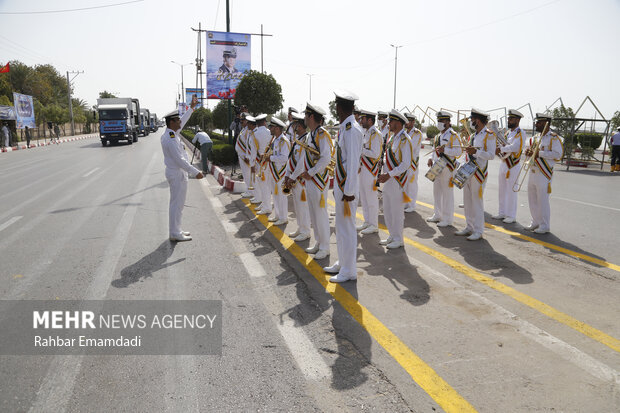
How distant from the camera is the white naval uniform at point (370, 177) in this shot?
6.79 m

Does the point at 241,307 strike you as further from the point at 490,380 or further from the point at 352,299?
the point at 490,380

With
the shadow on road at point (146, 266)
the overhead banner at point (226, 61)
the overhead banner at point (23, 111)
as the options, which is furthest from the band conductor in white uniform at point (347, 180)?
the overhead banner at point (23, 111)

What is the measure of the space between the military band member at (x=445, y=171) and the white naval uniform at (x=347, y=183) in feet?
10.3

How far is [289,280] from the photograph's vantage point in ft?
15.9

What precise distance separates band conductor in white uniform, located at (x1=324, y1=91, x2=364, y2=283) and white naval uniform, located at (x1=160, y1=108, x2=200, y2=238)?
2828mm

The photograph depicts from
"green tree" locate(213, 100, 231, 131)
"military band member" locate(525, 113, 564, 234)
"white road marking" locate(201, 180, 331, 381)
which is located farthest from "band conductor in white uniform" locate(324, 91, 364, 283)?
"green tree" locate(213, 100, 231, 131)

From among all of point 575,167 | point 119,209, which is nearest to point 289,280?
point 119,209

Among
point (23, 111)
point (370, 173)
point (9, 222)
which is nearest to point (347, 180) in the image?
point (370, 173)

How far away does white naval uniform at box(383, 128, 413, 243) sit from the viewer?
5.97 m

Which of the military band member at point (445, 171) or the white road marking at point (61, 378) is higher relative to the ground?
→ the military band member at point (445, 171)

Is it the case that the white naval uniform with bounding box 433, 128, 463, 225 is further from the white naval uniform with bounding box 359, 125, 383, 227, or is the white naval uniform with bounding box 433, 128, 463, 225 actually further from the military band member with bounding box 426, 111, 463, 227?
the white naval uniform with bounding box 359, 125, 383, 227

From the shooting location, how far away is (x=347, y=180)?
451cm

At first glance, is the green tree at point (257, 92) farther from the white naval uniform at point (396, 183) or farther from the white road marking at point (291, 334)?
the white road marking at point (291, 334)

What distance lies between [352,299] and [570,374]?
1.94 m
